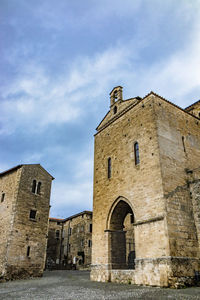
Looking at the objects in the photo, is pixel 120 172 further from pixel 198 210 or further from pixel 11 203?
pixel 11 203

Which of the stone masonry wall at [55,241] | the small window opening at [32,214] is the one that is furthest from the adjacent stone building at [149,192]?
the stone masonry wall at [55,241]

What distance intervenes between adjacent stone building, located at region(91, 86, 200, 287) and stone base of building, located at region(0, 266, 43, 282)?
666cm

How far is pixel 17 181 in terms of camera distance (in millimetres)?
19109

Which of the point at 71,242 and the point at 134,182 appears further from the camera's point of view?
the point at 71,242

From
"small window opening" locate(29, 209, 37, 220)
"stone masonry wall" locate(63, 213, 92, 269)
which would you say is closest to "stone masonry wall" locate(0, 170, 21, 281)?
"small window opening" locate(29, 209, 37, 220)

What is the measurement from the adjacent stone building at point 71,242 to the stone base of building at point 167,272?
20188 millimetres

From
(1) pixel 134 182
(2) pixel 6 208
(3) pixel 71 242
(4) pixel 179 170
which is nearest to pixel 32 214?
(2) pixel 6 208

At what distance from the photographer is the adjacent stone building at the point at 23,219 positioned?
16.8 meters

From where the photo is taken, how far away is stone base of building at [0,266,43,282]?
622 inches

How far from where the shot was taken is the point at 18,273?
16641 millimetres

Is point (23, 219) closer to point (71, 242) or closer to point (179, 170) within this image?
point (179, 170)

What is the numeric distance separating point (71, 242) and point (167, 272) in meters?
26.2

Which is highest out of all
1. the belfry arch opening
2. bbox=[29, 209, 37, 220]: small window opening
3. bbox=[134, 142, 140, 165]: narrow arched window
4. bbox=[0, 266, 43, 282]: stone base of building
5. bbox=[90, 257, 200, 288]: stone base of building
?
bbox=[134, 142, 140, 165]: narrow arched window

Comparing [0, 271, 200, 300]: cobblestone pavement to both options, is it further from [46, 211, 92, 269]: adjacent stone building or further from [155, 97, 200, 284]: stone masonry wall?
[46, 211, 92, 269]: adjacent stone building
